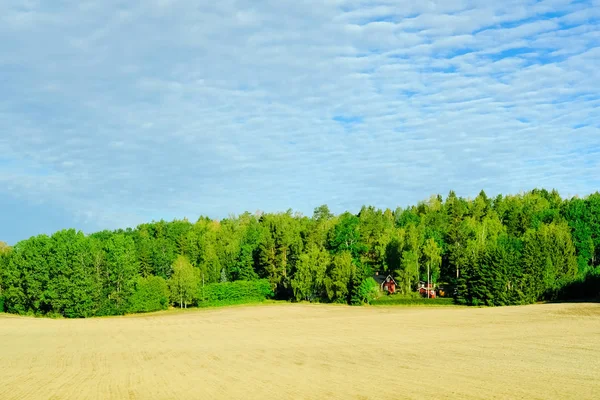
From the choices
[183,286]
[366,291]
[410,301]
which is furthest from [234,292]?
[410,301]

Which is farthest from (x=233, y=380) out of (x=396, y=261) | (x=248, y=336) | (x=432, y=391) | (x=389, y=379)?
(x=396, y=261)

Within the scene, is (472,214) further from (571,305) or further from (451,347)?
(451,347)

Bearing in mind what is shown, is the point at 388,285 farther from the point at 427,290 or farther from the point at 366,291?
the point at 366,291

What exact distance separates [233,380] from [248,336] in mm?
23191

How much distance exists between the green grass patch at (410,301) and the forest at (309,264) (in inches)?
74.5

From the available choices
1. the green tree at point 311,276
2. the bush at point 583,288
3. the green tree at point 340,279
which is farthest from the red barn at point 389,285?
the bush at point 583,288

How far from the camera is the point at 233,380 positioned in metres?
25.7

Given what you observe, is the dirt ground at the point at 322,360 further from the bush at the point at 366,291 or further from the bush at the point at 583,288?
the bush at the point at 366,291

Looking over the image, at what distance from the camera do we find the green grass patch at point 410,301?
84812 millimetres

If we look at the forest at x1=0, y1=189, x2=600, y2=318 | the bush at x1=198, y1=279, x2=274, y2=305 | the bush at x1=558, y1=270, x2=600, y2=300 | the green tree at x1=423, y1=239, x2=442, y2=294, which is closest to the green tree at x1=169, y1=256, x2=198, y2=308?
the forest at x1=0, y1=189, x2=600, y2=318

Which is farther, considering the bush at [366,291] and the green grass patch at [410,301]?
the bush at [366,291]

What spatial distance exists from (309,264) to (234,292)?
597 inches

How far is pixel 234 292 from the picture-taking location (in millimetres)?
102750

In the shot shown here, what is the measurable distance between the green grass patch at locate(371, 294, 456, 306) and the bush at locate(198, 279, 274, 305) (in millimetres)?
24242
